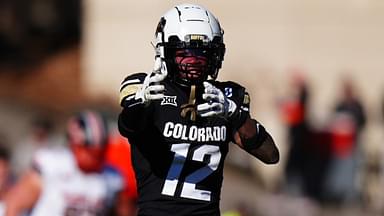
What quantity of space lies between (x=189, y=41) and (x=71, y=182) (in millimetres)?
2920

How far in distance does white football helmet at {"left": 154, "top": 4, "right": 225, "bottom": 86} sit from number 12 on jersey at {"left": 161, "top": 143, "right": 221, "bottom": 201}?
0.31 metres

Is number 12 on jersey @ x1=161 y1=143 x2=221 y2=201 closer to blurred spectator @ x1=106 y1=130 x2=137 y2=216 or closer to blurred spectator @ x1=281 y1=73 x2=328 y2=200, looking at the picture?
blurred spectator @ x1=106 y1=130 x2=137 y2=216

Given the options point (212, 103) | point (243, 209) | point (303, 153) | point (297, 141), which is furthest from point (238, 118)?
point (303, 153)

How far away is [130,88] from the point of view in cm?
650

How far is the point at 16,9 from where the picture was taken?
29516 mm

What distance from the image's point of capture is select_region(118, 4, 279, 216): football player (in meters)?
6.56

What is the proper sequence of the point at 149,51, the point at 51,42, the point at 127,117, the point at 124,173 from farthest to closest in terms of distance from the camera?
the point at 51,42
the point at 149,51
the point at 124,173
the point at 127,117

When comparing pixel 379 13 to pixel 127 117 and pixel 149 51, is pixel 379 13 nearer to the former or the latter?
pixel 149 51

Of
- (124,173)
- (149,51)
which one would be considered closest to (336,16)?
(149,51)

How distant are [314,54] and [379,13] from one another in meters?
1.10

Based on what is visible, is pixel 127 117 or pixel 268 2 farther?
pixel 268 2

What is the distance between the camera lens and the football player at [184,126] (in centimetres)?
656

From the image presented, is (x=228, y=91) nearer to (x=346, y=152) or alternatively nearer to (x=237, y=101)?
(x=237, y=101)

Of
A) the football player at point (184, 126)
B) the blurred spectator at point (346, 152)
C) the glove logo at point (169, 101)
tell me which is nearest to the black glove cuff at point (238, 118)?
the football player at point (184, 126)
